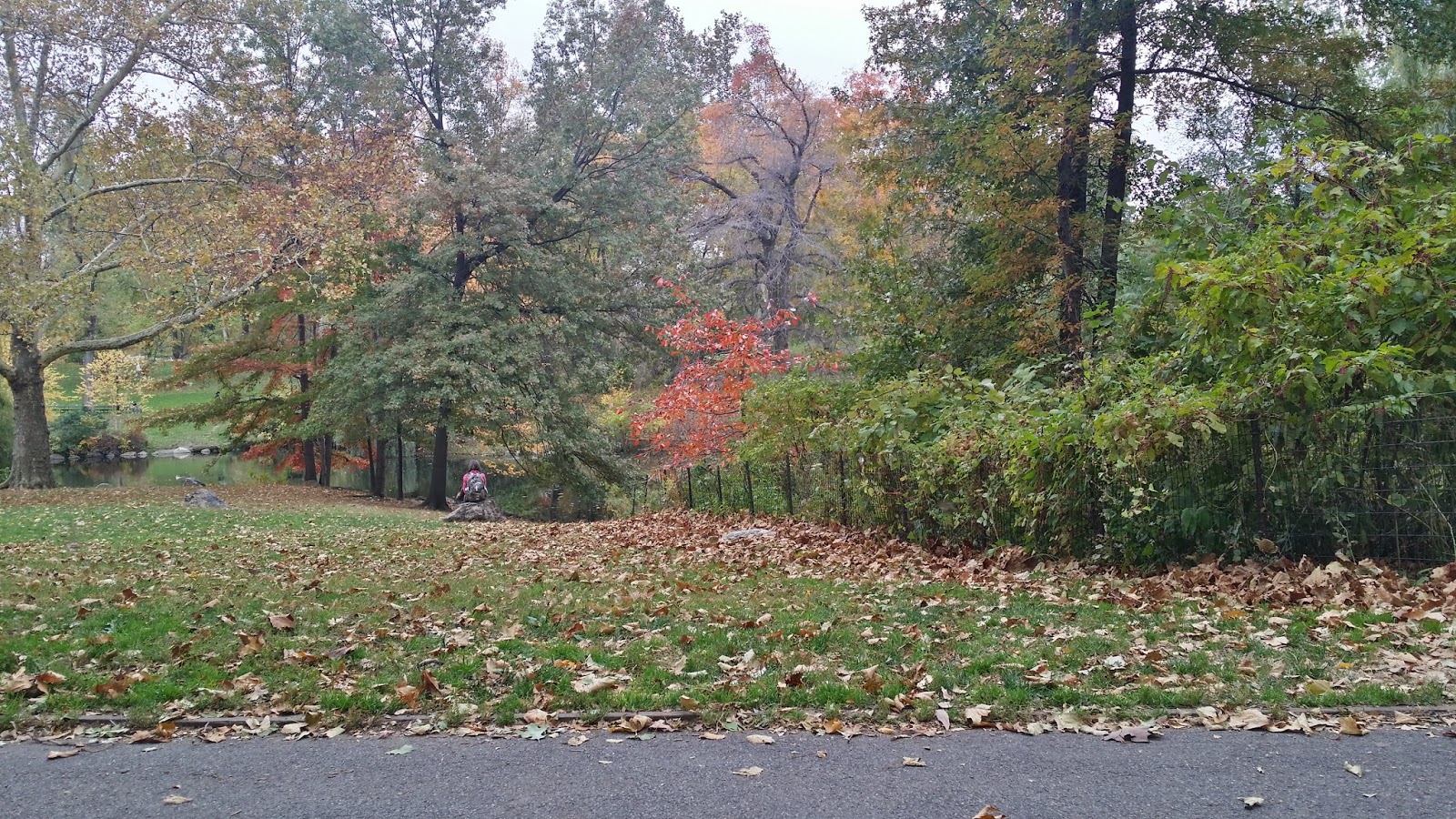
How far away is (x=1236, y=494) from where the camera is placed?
7199 mm

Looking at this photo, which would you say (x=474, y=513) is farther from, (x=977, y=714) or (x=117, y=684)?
(x=977, y=714)

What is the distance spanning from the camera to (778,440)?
1378cm

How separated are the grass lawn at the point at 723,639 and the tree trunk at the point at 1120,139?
6.45 m

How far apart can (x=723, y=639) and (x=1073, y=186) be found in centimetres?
1045

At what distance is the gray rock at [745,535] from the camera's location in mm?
11578

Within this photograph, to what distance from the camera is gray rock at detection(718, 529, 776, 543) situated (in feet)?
38.0

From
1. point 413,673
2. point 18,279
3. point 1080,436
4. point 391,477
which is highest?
point 18,279

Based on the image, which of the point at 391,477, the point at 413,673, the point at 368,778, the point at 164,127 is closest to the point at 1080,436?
the point at 413,673

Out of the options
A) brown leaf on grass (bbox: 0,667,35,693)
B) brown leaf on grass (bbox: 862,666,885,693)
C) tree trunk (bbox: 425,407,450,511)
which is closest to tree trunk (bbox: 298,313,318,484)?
tree trunk (bbox: 425,407,450,511)

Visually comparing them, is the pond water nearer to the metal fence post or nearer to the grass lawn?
the metal fence post

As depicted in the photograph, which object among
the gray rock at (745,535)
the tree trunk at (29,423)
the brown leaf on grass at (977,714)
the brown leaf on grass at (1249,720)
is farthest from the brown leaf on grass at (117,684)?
the tree trunk at (29,423)

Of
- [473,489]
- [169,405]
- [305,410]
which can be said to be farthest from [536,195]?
[169,405]

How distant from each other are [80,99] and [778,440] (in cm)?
1708

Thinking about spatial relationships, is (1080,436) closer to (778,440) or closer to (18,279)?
(778,440)
